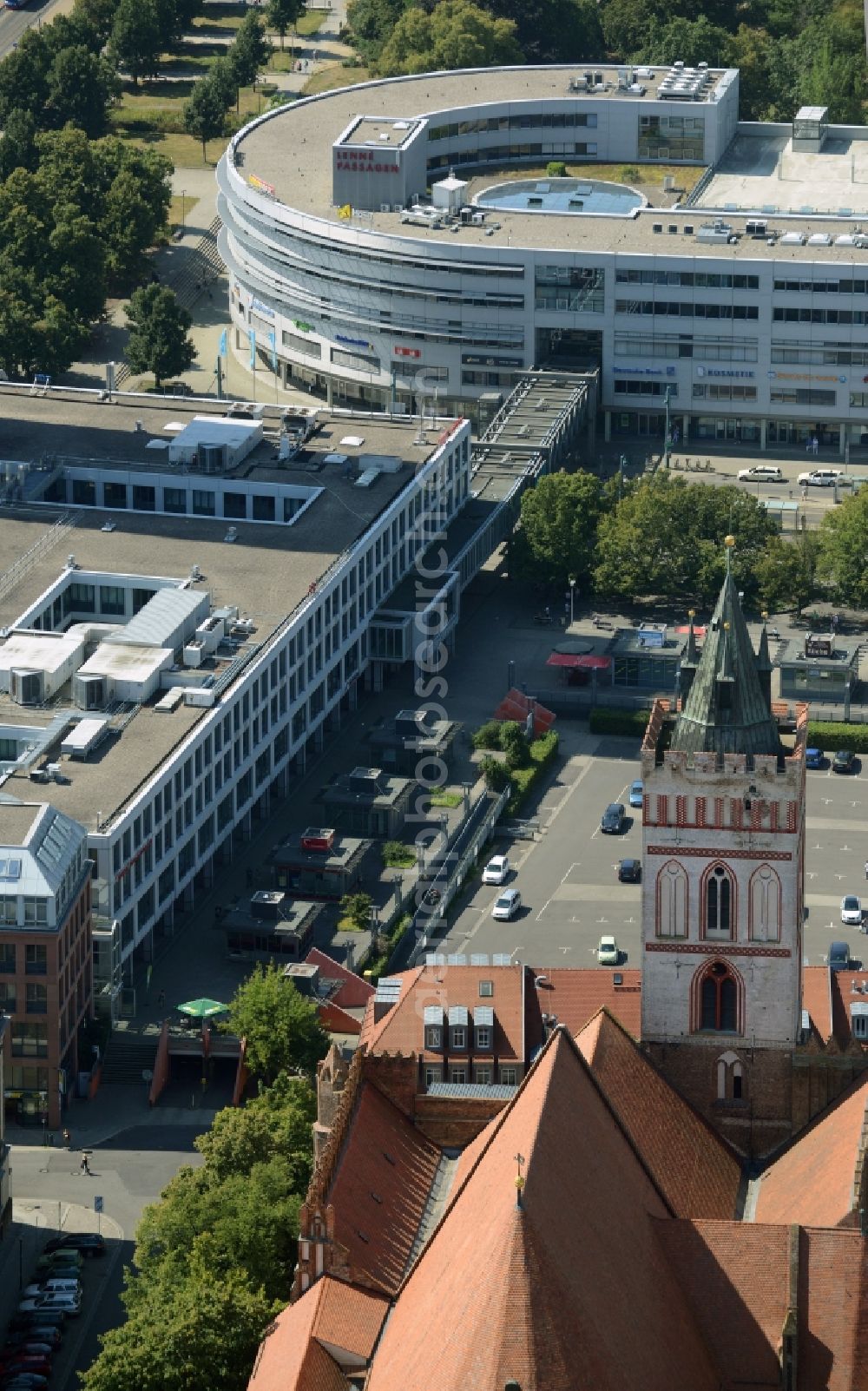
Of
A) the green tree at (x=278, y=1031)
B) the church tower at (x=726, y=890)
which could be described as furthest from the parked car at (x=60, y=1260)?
the church tower at (x=726, y=890)

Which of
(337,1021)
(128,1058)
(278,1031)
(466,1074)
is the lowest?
(128,1058)

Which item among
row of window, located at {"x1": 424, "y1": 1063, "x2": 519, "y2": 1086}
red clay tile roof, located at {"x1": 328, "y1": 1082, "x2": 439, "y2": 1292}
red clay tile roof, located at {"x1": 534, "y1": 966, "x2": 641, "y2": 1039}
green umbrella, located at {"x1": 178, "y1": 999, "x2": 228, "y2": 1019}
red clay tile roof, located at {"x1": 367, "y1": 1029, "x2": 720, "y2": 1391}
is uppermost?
red clay tile roof, located at {"x1": 367, "y1": 1029, "x2": 720, "y2": 1391}

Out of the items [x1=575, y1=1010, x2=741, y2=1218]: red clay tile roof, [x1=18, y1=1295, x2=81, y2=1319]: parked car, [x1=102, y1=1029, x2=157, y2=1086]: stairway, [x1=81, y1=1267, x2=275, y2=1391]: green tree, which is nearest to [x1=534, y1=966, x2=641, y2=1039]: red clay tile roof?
[x1=575, y1=1010, x2=741, y2=1218]: red clay tile roof

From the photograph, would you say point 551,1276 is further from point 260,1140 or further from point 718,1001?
point 260,1140

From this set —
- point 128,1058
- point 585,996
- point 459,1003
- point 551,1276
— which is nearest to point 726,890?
point 585,996

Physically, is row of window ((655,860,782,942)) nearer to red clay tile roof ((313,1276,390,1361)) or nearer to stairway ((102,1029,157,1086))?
red clay tile roof ((313,1276,390,1361))

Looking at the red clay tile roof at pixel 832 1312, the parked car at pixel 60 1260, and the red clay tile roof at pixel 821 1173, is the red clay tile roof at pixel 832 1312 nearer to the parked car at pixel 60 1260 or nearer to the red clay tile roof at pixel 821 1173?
the red clay tile roof at pixel 821 1173
